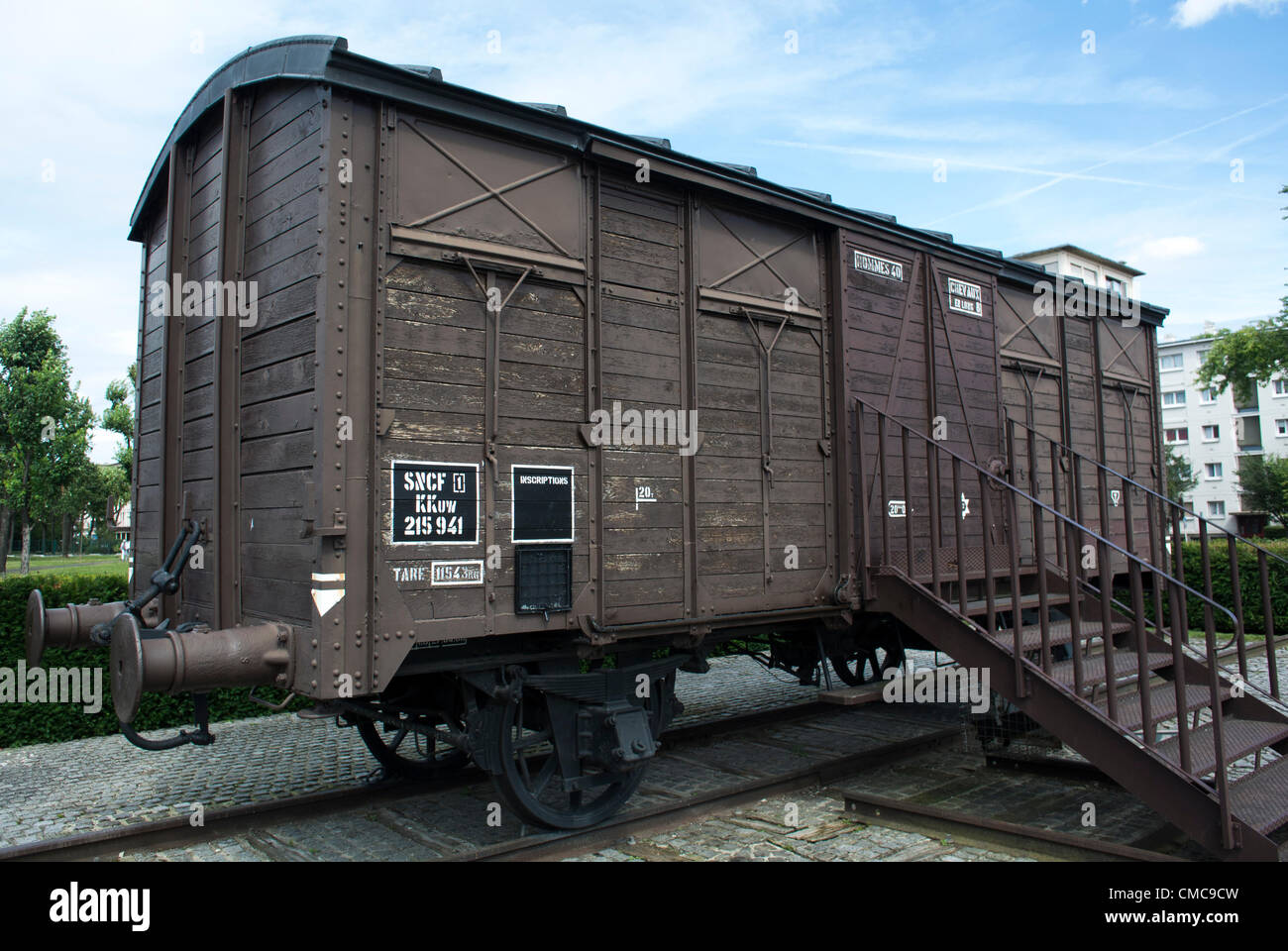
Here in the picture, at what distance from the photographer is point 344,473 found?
4.29 metres

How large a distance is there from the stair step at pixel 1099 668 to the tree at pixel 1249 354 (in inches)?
1056

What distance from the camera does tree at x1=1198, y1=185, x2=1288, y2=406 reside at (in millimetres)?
27672

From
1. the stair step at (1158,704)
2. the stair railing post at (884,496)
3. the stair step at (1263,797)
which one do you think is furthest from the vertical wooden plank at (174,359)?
the stair step at (1263,797)

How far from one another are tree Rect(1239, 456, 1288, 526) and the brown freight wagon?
40.7 m

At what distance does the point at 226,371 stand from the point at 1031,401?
786 cm

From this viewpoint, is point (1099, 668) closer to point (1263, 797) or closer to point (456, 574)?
point (1263, 797)

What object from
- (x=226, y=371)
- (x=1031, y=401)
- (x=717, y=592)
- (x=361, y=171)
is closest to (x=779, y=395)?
(x=717, y=592)

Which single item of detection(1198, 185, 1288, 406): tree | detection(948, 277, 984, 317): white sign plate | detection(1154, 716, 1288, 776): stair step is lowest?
detection(1154, 716, 1288, 776): stair step

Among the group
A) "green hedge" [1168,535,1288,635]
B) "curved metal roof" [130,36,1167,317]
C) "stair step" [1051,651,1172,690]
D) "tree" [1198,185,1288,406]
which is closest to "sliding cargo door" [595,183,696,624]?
"curved metal roof" [130,36,1167,317]

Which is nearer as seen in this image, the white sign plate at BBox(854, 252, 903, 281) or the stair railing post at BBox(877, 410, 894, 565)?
the stair railing post at BBox(877, 410, 894, 565)

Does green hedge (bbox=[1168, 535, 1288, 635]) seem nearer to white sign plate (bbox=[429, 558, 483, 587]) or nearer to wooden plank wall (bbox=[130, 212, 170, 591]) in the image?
white sign plate (bbox=[429, 558, 483, 587])

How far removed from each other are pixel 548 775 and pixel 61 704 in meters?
5.69

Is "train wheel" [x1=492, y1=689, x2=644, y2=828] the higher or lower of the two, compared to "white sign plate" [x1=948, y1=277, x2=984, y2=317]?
lower

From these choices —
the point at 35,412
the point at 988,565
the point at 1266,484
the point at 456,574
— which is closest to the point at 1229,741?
the point at 988,565
